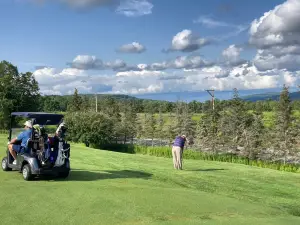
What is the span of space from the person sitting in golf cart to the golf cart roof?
0.27 meters

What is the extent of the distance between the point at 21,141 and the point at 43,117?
47.7 inches

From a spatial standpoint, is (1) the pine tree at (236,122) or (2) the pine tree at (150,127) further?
(2) the pine tree at (150,127)

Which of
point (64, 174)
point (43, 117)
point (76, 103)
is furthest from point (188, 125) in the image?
point (43, 117)

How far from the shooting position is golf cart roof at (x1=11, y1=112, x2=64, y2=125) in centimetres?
1299

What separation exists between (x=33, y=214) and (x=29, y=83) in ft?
209

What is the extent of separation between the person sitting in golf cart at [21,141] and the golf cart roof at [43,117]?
0.90ft

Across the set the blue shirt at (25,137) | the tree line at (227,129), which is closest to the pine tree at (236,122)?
the tree line at (227,129)

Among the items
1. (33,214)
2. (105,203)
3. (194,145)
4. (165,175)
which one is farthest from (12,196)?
(194,145)

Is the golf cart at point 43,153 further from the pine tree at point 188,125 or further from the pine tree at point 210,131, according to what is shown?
the pine tree at point 188,125

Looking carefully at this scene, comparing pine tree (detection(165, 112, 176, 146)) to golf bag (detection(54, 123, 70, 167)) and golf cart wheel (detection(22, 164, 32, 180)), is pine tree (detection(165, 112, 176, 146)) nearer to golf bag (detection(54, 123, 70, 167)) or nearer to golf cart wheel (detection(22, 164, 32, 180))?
golf bag (detection(54, 123, 70, 167))

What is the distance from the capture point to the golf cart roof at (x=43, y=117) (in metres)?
13.0

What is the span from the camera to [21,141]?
13.4m

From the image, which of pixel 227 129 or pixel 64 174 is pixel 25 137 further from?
pixel 227 129

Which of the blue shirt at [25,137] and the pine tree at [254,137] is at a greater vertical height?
the blue shirt at [25,137]
